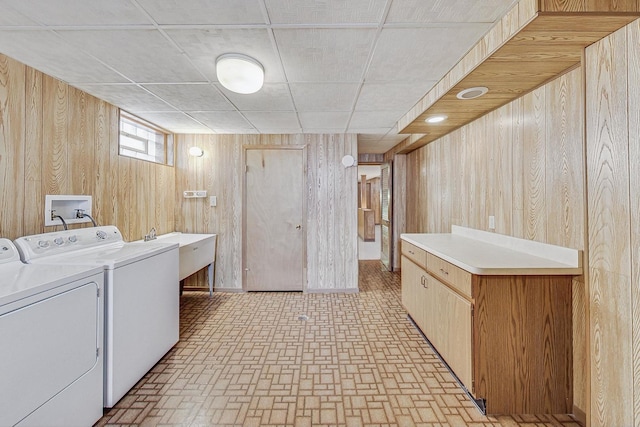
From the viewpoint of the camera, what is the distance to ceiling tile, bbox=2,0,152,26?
1.32 metres

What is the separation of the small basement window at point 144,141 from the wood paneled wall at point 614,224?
3802mm

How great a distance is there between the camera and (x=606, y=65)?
1302 millimetres

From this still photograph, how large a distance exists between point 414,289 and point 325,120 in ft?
6.94

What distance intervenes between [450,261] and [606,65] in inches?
51.0

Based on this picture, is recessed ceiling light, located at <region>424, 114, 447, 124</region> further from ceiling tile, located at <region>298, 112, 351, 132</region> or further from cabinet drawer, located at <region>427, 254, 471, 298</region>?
cabinet drawer, located at <region>427, 254, 471, 298</region>

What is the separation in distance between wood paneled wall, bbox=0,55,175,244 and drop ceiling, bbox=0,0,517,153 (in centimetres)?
16

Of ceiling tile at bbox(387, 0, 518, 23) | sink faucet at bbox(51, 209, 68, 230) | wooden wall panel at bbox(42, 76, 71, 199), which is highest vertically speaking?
ceiling tile at bbox(387, 0, 518, 23)

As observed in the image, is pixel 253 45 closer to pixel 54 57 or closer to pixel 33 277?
pixel 54 57

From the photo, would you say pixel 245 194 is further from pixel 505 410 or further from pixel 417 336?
pixel 505 410

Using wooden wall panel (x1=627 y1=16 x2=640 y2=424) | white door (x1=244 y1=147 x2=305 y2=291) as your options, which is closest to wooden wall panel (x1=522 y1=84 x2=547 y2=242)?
wooden wall panel (x1=627 y1=16 x2=640 y2=424)

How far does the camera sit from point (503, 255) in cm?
191

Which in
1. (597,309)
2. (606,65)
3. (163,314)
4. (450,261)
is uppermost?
(606,65)

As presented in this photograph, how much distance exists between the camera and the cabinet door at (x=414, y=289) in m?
2.45

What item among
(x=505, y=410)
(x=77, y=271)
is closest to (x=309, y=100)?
(x=77, y=271)
